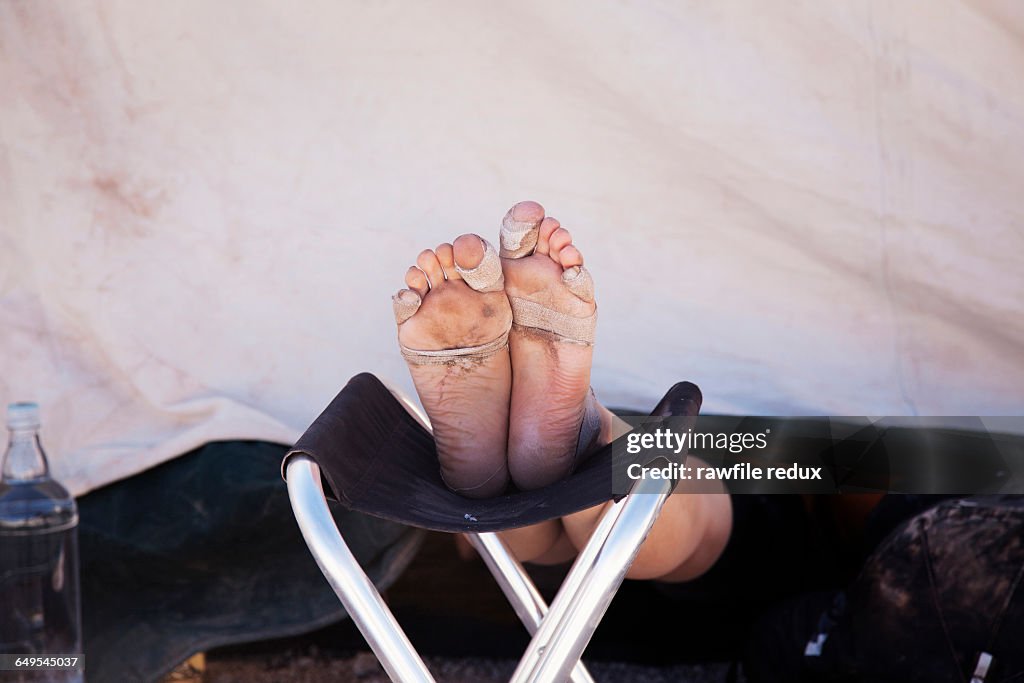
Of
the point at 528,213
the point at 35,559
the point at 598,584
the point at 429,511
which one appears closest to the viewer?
the point at 598,584

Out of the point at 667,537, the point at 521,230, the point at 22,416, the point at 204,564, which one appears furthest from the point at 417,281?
the point at 22,416

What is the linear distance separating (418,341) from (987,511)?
0.70 metres

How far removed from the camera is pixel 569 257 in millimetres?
960

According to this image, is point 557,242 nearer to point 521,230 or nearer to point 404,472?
point 521,230

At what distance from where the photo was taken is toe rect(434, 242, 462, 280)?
3.12 feet

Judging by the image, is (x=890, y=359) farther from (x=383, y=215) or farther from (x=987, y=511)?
(x=383, y=215)

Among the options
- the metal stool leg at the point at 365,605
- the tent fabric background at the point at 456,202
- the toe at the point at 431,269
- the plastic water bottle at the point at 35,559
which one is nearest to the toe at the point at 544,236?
the toe at the point at 431,269

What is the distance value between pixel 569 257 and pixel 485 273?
9 cm

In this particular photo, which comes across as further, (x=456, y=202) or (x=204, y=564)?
(x=456, y=202)

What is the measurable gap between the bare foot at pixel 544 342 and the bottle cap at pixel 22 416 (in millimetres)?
767

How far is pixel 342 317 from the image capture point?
147 cm

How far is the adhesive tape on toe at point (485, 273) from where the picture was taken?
3.05 ft

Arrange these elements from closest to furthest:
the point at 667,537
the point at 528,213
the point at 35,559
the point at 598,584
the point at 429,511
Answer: the point at 598,584
the point at 429,511
the point at 528,213
the point at 667,537
the point at 35,559

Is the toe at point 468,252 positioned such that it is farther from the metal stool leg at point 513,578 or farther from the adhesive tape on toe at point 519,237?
the metal stool leg at point 513,578
